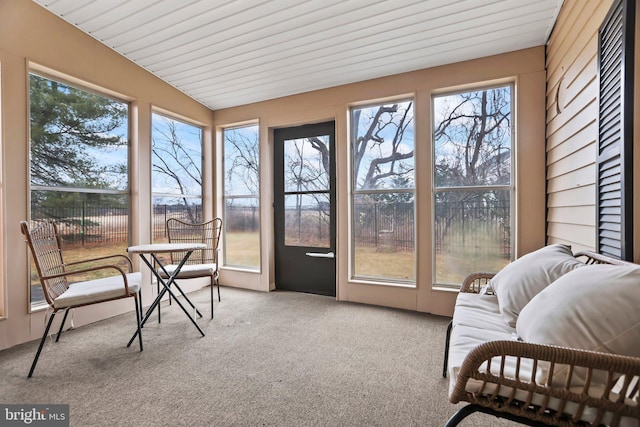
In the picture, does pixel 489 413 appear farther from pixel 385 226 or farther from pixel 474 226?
pixel 385 226

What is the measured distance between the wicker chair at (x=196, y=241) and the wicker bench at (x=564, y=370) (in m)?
2.53

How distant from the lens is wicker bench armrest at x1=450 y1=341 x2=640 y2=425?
2.65 feet

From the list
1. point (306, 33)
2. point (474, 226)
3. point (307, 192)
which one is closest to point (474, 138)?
point (474, 226)

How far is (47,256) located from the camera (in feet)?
7.24

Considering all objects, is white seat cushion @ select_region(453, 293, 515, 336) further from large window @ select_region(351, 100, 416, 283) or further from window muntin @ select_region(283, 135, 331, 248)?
window muntin @ select_region(283, 135, 331, 248)

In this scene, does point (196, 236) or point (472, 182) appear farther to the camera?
point (196, 236)

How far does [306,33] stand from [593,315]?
2.81 metres

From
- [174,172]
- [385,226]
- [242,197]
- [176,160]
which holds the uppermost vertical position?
[176,160]

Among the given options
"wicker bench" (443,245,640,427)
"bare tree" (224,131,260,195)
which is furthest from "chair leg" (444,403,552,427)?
"bare tree" (224,131,260,195)

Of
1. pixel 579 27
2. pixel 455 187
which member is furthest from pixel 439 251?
pixel 579 27

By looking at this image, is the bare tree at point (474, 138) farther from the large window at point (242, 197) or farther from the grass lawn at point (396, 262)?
the large window at point (242, 197)

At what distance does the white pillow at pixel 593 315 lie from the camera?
2.90ft

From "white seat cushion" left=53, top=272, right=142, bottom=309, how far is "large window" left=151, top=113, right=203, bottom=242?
50.3 inches

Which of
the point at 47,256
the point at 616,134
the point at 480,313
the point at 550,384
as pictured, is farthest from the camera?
the point at 47,256
